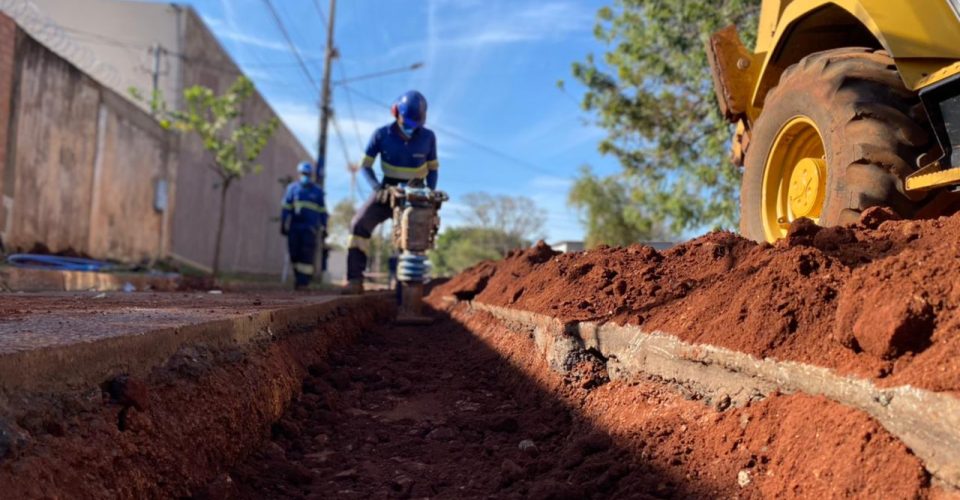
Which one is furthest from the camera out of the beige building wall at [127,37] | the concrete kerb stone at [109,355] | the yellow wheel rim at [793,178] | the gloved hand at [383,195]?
the beige building wall at [127,37]

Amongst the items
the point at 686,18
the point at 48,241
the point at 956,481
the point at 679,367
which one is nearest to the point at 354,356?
the point at 679,367

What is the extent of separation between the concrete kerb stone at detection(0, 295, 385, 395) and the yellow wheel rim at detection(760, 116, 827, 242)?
2862mm

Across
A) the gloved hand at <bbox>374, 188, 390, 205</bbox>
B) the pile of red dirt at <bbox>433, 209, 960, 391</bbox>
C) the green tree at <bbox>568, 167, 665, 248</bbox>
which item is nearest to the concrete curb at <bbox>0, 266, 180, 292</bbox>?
the gloved hand at <bbox>374, 188, 390, 205</bbox>

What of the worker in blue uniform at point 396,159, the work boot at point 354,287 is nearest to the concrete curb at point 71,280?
Answer: the work boot at point 354,287

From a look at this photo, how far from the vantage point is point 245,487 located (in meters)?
2.01

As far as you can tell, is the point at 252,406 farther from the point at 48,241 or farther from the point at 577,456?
the point at 48,241

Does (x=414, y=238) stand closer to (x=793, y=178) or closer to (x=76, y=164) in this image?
(x=793, y=178)

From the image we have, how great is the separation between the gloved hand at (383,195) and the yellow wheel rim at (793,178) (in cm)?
373

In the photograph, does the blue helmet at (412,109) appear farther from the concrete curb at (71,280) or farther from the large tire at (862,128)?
the large tire at (862,128)

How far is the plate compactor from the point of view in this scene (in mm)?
6402

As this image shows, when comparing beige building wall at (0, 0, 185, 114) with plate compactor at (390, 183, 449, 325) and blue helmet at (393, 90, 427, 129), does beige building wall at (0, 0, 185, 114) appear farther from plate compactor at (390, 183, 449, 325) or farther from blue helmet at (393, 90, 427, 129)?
plate compactor at (390, 183, 449, 325)

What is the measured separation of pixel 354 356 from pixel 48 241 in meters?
8.65

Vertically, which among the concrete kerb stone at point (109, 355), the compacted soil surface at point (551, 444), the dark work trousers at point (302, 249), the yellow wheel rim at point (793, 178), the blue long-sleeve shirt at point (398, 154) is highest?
the blue long-sleeve shirt at point (398, 154)

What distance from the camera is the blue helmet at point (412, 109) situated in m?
7.01
